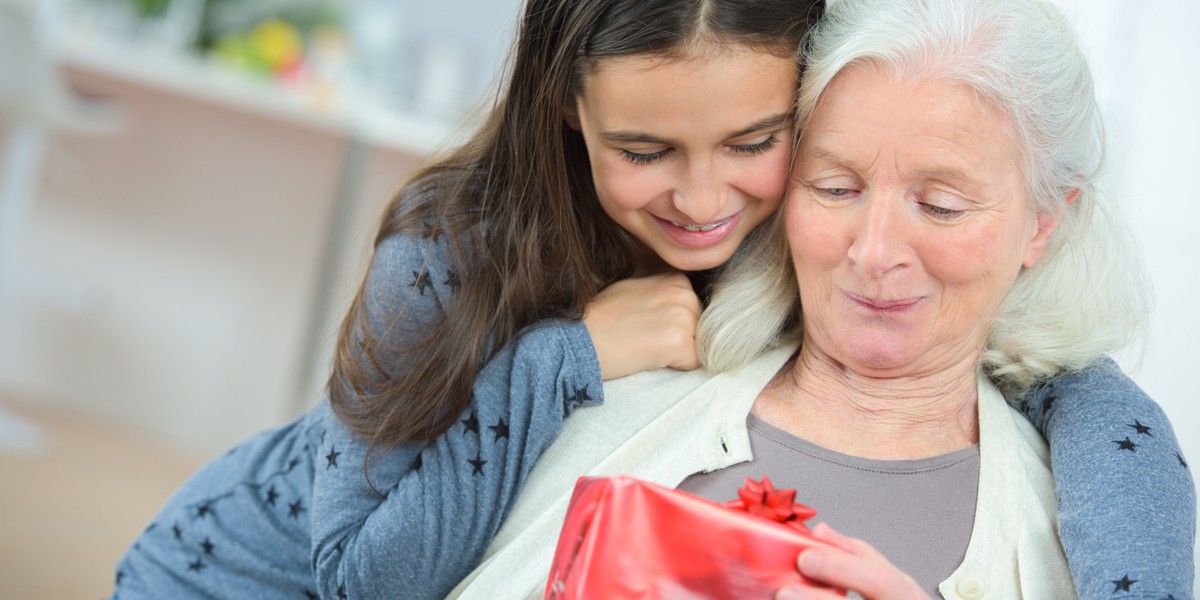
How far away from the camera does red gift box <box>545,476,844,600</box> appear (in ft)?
3.40

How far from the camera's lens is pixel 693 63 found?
141 centimetres

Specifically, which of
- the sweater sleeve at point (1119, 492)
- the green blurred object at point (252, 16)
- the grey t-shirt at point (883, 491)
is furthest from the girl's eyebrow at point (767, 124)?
the green blurred object at point (252, 16)

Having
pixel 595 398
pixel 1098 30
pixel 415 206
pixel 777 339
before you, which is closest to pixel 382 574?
pixel 595 398

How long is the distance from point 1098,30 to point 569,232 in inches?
92.6

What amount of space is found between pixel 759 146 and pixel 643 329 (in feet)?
0.83

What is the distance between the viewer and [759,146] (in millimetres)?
1474

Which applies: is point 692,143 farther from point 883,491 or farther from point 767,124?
point 883,491

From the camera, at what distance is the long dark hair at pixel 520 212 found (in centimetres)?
143

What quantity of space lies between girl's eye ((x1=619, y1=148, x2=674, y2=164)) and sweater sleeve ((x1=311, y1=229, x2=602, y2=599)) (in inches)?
8.1

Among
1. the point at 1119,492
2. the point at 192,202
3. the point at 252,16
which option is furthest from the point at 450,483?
the point at 252,16

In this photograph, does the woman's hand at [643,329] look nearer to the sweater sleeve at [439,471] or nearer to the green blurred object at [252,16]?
the sweater sleeve at [439,471]

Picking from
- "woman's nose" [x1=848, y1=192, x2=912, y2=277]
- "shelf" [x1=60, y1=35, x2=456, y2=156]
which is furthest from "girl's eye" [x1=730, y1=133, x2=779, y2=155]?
"shelf" [x1=60, y1=35, x2=456, y2=156]

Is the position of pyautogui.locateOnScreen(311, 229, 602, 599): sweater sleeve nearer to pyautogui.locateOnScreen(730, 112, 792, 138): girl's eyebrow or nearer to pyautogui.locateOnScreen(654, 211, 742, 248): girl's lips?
pyautogui.locateOnScreen(654, 211, 742, 248): girl's lips

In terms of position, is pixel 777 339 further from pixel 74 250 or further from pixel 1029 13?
pixel 74 250
